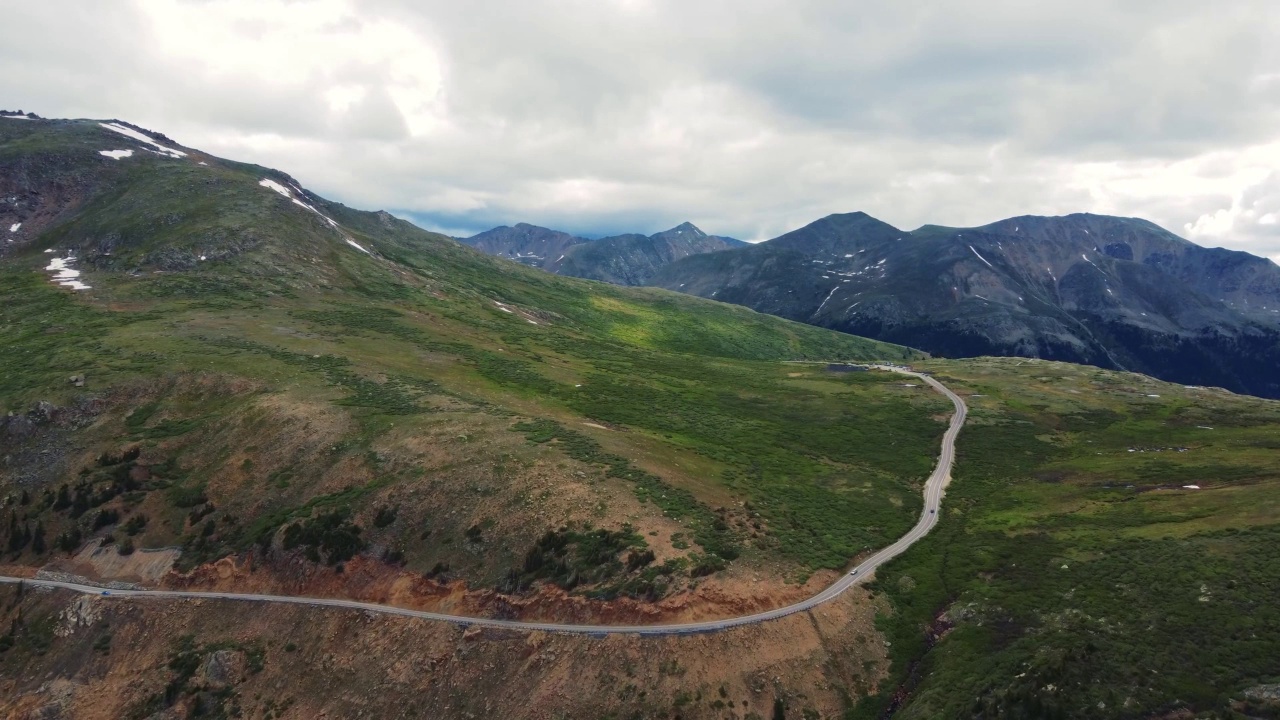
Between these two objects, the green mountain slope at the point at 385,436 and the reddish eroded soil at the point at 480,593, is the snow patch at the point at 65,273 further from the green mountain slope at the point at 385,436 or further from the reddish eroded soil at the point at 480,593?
the reddish eroded soil at the point at 480,593

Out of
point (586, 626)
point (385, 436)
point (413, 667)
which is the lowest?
point (413, 667)

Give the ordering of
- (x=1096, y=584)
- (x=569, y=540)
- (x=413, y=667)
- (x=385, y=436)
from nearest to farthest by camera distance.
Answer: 1. (x=413, y=667)
2. (x=1096, y=584)
3. (x=569, y=540)
4. (x=385, y=436)

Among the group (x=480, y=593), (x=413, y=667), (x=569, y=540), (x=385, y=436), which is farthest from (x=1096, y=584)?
(x=385, y=436)

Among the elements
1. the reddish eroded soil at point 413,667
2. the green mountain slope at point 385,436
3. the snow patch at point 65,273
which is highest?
the snow patch at point 65,273

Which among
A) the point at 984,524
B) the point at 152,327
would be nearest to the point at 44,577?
the point at 152,327

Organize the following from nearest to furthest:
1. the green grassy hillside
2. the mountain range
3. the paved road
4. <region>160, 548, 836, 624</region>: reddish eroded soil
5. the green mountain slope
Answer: the green grassy hillside, the mountain range, the paved road, <region>160, 548, 836, 624</region>: reddish eroded soil, the green mountain slope

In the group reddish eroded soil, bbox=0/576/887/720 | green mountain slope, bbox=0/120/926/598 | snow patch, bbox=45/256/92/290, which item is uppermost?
snow patch, bbox=45/256/92/290

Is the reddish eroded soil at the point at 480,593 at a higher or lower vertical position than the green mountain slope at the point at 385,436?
lower

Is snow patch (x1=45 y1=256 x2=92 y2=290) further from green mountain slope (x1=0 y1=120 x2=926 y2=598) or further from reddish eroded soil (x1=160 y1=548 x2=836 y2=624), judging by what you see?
reddish eroded soil (x1=160 y1=548 x2=836 y2=624)

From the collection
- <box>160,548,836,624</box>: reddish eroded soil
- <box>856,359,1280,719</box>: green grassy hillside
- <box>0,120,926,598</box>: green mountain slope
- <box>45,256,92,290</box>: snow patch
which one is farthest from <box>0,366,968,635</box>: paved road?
<box>45,256,92,290</box>: snow patch

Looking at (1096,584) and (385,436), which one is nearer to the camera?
(1096,584)

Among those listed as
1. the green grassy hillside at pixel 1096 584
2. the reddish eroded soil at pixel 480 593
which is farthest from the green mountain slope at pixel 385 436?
the green grassy hillside at pixel 1096 584

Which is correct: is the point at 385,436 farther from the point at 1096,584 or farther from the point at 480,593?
the point at 1096,584
